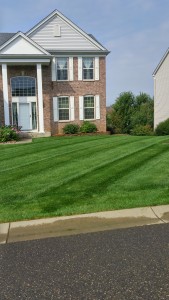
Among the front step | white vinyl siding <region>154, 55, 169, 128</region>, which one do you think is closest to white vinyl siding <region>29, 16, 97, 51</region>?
the front step

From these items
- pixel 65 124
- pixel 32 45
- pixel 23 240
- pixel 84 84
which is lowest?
pixel 23 240

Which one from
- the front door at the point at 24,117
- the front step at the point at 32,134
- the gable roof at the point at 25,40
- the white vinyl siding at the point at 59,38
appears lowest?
the front step at the point at 32,134

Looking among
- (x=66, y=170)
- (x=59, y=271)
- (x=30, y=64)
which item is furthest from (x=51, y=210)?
(x=30, y=64)

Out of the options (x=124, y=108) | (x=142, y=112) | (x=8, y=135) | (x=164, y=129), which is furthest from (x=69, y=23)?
(x=142, y=112)

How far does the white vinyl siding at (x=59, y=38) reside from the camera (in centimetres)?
2441

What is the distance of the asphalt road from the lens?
300cm

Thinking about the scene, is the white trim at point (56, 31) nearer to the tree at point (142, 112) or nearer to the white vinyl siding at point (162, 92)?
the white vinyl siding at point (162, 92)

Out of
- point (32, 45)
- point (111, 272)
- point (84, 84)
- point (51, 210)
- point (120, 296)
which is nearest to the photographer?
point (120, 296)

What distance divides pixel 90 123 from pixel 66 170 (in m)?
15.6

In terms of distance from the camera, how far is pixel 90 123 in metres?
24.5

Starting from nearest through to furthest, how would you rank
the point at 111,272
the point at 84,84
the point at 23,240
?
1. the point at 111,272
2. the point at 23,240
3. the point at 84,84

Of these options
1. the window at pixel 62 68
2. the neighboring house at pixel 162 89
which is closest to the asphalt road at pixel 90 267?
the window at pixel 62 68

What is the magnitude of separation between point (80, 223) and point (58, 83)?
814 inches

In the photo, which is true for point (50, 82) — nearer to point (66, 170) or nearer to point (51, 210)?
point (66, 170)
